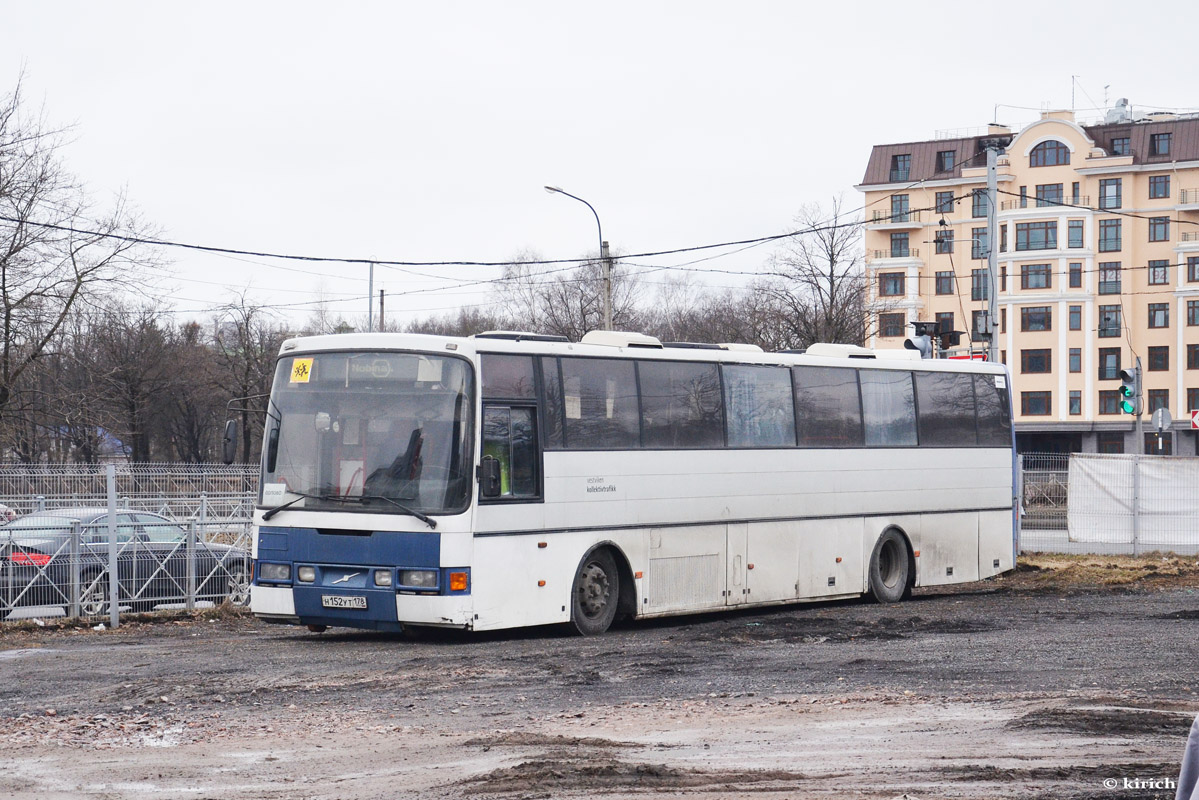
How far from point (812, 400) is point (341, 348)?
22.6ft

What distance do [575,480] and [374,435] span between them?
7.67 ft

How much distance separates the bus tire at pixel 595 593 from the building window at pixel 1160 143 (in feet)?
254

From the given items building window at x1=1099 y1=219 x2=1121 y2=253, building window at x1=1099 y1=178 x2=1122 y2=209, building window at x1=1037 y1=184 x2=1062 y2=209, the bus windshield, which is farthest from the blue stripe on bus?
building window at x1=1099 y1=178 x2=1122 y2=209

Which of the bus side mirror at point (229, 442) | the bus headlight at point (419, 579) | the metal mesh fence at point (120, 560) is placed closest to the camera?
the bus headlight at point (419, 579)

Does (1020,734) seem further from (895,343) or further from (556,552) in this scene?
(895,343)

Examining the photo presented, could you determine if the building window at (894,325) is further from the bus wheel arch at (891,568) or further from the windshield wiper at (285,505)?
the windshield wiper at (285,505)

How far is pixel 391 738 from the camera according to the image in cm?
934

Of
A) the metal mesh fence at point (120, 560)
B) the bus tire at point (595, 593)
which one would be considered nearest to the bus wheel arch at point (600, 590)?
the bus tire at point (595, 593)

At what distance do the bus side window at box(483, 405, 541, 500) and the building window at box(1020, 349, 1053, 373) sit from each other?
76931 mm

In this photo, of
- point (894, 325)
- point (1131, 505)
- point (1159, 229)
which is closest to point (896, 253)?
point (894, 325)

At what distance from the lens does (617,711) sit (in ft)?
34.2

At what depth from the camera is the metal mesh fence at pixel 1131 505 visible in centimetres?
2930

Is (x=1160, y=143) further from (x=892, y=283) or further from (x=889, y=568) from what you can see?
(x=889, y=568)

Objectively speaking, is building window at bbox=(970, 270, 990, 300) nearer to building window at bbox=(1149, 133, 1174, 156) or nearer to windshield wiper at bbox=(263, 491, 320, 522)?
building window at bbox=(1149, 133, 1174, 156)
